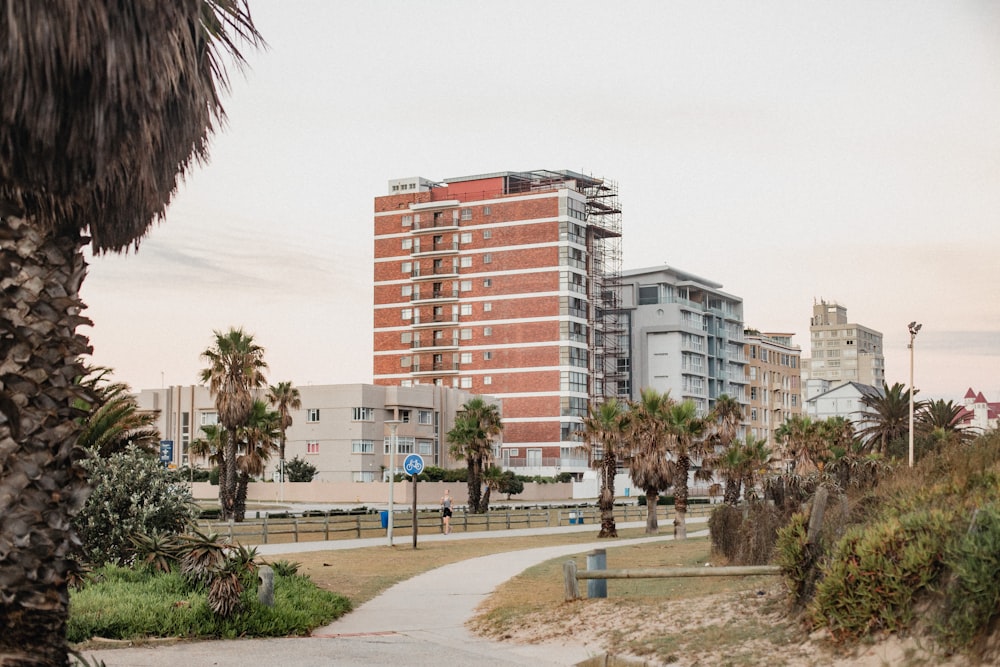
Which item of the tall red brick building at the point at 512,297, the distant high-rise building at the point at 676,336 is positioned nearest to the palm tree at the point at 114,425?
the tall red brick building at the point at 512,297

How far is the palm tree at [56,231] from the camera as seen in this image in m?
7.92

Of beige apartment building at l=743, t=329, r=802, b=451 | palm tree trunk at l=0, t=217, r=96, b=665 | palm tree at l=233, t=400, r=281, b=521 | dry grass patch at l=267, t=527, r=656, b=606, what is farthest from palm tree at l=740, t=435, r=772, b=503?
beige apartment building at l=743, t=329, r=802, b=451

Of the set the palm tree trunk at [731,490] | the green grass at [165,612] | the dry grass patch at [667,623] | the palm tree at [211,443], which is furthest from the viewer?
the palm tree at [211,443]

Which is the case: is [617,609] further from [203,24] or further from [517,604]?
[203,24]

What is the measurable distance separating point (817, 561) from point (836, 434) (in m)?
51.1

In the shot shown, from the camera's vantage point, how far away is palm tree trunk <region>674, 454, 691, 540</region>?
4181 cm

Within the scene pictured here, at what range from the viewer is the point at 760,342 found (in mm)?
149750

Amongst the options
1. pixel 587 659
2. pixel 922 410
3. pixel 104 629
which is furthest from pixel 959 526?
pixel 922 410

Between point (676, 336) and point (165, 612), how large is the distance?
117189 mm

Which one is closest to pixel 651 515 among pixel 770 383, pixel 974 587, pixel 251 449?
pixel 251 449

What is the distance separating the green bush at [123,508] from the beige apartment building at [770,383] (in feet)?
428

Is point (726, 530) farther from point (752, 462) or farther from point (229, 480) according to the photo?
point (229, 480)

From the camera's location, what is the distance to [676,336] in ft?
422

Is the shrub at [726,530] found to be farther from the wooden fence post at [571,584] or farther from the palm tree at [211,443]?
the palm tree at [211,443]
